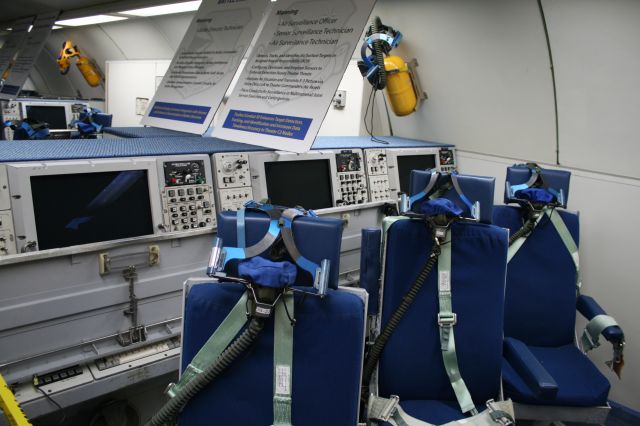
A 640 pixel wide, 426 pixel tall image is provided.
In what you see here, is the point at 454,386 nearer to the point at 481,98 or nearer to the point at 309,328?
the point at 309,328

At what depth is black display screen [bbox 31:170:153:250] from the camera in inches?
73.9

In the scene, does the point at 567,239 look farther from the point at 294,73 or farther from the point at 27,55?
the point at 27,55

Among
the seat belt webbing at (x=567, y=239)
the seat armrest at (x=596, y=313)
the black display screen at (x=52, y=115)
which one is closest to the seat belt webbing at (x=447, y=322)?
the seat armrest at (x=596, y=313)

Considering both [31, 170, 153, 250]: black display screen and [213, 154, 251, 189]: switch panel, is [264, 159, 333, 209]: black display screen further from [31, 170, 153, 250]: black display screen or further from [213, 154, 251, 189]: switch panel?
[31, 170, 153, 250]: black display screen

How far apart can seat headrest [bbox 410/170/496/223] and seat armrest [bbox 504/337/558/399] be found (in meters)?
0.64

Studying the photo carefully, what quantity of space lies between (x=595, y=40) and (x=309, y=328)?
2.37 meters

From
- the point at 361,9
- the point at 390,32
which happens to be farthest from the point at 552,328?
the point at 390,32

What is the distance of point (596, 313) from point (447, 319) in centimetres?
105

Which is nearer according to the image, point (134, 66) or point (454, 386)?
point (454, 386)

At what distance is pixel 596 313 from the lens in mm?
2426

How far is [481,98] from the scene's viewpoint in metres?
3.42

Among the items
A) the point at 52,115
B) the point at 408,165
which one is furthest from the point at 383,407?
the point at 52,115

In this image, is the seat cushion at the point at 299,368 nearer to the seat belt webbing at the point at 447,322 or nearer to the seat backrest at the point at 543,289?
the seat belt webbing at the point at 447,322

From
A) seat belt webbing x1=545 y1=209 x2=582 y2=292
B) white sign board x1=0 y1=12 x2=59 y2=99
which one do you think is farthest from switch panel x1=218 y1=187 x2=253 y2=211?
white sign board x1=0 y1=12 x2=59 y2=99
